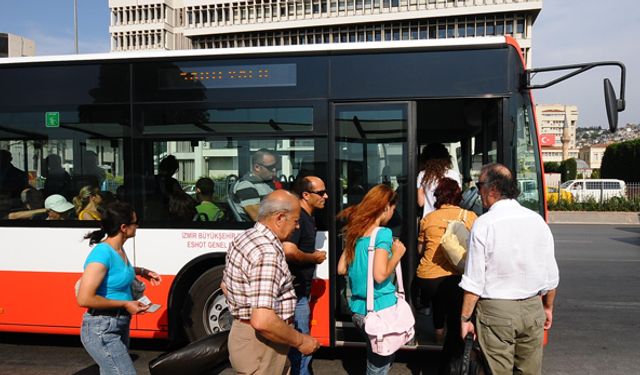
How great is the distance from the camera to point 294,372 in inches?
146

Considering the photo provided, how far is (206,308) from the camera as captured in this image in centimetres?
496

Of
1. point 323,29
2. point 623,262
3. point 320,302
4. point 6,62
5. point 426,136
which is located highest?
point 323,29

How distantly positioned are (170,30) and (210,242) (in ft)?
326

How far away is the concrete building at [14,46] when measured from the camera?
6672mm

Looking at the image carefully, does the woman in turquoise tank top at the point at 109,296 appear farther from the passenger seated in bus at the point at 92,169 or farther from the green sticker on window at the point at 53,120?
the green sticker on window at the point at 53,120

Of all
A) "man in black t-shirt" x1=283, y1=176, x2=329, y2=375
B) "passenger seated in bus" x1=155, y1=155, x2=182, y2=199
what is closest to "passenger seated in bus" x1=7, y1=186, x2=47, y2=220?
"passenger seated in bus" x1=155, y1=155, x2=182, y2=199

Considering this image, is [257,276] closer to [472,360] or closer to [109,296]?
[109,296]

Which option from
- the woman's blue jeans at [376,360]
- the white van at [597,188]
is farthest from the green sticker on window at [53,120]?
the white van at [597,188]

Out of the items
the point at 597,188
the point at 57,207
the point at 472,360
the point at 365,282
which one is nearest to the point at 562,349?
the point at 472,360

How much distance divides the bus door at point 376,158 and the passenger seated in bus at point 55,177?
2694mm

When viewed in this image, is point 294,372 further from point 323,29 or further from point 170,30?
point 170,30

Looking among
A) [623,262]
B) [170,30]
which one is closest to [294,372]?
[623,262]

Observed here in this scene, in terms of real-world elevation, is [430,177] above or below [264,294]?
above

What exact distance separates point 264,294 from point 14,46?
6.17m
